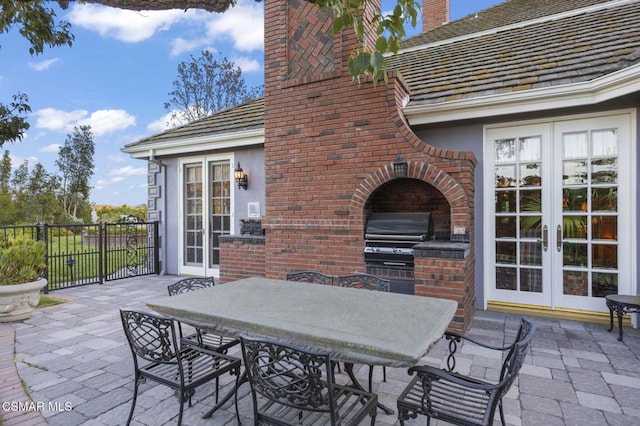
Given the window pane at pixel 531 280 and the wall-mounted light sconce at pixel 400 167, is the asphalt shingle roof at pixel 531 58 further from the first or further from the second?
the window pane at pixel 531 280

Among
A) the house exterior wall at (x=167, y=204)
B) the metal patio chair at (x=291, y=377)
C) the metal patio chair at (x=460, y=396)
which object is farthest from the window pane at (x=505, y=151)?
the house exterior wall at (x=167, y=204)

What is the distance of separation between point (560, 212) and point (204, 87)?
16.4 m

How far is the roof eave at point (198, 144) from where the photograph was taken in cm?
615

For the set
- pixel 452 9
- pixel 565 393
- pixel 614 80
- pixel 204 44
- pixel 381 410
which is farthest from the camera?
pixel 204 44

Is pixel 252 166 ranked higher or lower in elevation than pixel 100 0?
lower

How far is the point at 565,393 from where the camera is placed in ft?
8.51

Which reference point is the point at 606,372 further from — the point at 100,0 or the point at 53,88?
the point at 53,88

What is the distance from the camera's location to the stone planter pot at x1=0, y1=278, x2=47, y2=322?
14.1 feet

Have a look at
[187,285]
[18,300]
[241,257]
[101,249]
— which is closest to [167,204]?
[101,249]

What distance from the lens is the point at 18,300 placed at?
4.41 meters

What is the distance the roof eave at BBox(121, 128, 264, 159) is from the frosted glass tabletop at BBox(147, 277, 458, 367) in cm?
380

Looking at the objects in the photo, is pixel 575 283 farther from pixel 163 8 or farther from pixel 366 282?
pixel 163 8

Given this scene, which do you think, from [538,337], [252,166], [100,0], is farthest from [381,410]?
[252,166]

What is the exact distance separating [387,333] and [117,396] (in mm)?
2175
